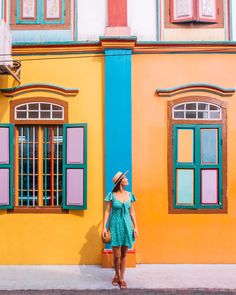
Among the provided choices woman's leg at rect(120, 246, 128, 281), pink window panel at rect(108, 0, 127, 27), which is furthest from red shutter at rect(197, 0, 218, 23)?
woman's leg at rect(120, 246, 128, 281)

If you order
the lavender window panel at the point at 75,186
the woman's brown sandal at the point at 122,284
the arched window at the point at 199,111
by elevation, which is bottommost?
the woman's brown sandal at the point at 122,284

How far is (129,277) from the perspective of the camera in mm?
5809

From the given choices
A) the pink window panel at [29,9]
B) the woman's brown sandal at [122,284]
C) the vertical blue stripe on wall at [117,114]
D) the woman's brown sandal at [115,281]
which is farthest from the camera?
the pink window panel at [29,9]

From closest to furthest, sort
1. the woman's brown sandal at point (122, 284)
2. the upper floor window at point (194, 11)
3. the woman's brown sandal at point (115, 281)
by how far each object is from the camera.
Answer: the woman's brown sandal at point (122, 284)
the woman's brown sandal at point (115, 281)
the upper floor window at point (194, 11)

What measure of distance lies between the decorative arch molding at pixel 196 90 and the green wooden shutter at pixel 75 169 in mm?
1497

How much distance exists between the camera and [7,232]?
6.50 metres

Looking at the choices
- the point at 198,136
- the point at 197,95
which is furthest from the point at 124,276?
the point at 197,95

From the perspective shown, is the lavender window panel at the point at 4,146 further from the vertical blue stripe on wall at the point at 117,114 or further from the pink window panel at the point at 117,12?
the pink window panel at the point at 117,12

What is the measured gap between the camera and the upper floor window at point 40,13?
6.69 meters

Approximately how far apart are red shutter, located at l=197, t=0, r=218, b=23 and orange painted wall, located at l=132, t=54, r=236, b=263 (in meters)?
0.65

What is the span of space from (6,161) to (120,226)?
238cm

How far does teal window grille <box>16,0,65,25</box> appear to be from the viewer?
670 cm

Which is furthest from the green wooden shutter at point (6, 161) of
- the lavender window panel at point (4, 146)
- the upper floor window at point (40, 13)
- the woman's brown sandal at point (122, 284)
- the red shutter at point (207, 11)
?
the red shutter at point (207, 11)

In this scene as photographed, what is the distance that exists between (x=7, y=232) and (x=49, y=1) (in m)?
4.12
